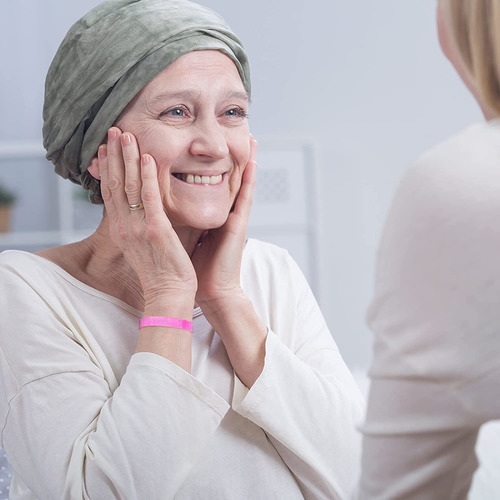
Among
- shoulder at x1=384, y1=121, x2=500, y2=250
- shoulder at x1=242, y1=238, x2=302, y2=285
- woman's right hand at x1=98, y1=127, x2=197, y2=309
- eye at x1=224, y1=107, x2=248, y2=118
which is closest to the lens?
shoulder at x1=384, y1=121, x2=500, y2=250

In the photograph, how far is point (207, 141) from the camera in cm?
135

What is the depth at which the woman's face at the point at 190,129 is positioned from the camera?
1.34 m

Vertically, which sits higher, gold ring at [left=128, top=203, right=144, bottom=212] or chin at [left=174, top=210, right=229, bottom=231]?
gold ring at [left=128, top=203, right=144, bottom=212]

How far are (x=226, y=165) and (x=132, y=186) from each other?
0.20 m

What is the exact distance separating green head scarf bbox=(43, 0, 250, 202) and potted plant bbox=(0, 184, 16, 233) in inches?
113

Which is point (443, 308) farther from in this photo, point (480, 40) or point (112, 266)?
point (112, 266)

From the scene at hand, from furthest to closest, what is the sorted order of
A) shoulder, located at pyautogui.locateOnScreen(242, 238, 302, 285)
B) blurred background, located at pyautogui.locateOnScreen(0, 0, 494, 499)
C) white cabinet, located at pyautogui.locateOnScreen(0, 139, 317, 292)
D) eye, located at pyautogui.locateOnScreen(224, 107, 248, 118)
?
blurred background, located at pyautogui.locateOnScreen(0, 0, 494, 499) < white cabinet, located at pyautogui.locateOnScreen(0, 139, 317, 292) < shoulder, located at pyautogui.locateOnScreen(242, 238, 302, 285) < eye, located at pyautogui.locateOnScreen(224, 107, 248, 118)

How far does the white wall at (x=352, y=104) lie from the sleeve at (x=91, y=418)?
3.26 meters

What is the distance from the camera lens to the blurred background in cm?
430

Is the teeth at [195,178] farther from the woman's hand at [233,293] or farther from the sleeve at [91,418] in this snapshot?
the sleeve at [91,418]

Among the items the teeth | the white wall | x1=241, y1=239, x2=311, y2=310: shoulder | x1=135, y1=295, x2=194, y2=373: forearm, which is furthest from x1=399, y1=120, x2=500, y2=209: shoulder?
the white wall

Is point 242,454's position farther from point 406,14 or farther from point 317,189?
point 406,14

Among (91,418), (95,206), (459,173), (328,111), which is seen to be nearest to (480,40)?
(459,173)

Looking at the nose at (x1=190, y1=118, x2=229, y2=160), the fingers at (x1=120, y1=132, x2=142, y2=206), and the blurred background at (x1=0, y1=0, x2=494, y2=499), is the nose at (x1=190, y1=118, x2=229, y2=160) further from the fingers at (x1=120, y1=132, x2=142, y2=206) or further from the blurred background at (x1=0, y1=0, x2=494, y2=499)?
the blurred background at (x1=0, y1=0, x2=494, y2=499)
